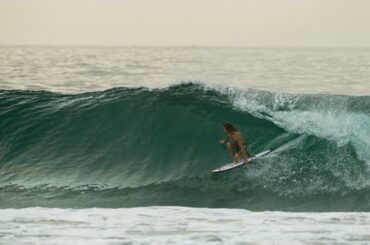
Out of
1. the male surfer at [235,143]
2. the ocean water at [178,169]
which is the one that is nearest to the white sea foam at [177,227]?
the ocean water at [178,169]

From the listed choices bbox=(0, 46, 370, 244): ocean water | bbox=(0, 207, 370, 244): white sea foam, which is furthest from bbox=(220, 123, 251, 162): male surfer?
bbox=(0, 207, 370, 244): white sea foam

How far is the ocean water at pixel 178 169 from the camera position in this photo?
7785mm

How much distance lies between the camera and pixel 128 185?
1229 centimetres

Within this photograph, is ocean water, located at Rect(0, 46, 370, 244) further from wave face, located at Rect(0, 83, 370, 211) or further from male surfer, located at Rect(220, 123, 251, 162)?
male surfer, located at Rect(220, 123, 251, 162)

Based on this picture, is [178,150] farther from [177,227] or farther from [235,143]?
[177,227]

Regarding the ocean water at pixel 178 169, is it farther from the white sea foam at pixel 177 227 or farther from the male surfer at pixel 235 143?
the male surfer at pixel 235 143

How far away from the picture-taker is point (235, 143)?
486 inches

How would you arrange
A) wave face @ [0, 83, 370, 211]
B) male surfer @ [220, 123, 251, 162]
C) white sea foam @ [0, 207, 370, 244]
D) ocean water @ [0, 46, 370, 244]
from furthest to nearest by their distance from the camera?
male surfer @ [220, 123, 251, 162], wave face @ [0, 83, 370, 211], ocean water @ [0, 46, 370, 244], white sea foam @ [0, 207, 370, 244]

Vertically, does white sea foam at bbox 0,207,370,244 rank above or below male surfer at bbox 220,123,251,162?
below

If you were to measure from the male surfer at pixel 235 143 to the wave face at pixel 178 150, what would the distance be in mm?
381

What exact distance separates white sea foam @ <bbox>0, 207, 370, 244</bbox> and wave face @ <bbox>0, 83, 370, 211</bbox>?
1456mm

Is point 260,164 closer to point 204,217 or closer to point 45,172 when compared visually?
point 204,217

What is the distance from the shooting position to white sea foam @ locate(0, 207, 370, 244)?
23.6 feet

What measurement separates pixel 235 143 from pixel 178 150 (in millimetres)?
2577
